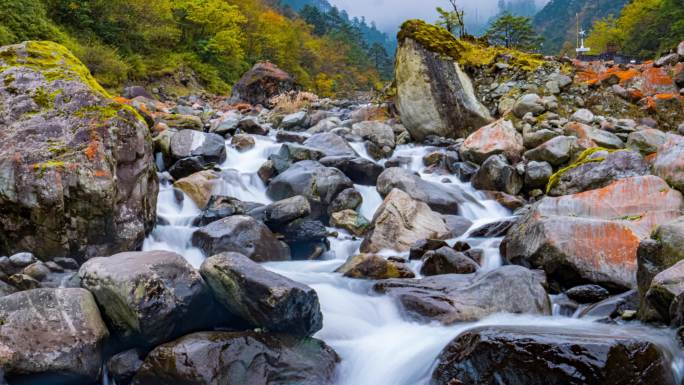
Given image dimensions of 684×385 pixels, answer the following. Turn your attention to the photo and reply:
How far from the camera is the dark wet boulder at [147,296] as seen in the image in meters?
4.43

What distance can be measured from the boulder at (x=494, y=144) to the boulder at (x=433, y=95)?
2.22 metres

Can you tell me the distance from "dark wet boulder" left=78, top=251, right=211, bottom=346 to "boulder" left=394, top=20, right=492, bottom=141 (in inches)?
449

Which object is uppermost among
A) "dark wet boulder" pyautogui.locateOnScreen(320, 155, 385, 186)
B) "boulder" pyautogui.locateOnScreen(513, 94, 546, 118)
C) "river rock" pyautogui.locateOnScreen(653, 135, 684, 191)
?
"boulder" pyautogui.locateOnScreen(513, 94, 546, 118)

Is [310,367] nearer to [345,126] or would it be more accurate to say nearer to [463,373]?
[463,373]

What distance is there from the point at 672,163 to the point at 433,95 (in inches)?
332

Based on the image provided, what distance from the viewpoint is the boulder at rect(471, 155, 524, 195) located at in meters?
10.7

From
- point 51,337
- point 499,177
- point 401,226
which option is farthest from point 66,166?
point 499,177

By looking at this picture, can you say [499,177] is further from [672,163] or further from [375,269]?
[375,269]

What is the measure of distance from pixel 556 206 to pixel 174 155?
7802mm

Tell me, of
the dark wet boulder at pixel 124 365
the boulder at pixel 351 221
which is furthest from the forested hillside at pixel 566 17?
the dark wet boulder at pixel 124 365

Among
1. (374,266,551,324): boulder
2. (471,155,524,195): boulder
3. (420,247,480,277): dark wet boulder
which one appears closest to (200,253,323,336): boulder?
(374,266,551,324): boulder

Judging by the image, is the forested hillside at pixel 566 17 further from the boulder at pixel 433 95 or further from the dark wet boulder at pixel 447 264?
the dark wet boulder at pixel 447 264

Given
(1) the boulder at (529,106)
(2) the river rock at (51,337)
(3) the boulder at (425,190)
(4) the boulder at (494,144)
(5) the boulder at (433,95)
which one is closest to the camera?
(2) the river rock at (51,337)

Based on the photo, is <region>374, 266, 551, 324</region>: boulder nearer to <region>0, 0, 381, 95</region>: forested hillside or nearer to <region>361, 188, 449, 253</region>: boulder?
<region>361, 188, 449, 253</region>: boulder
